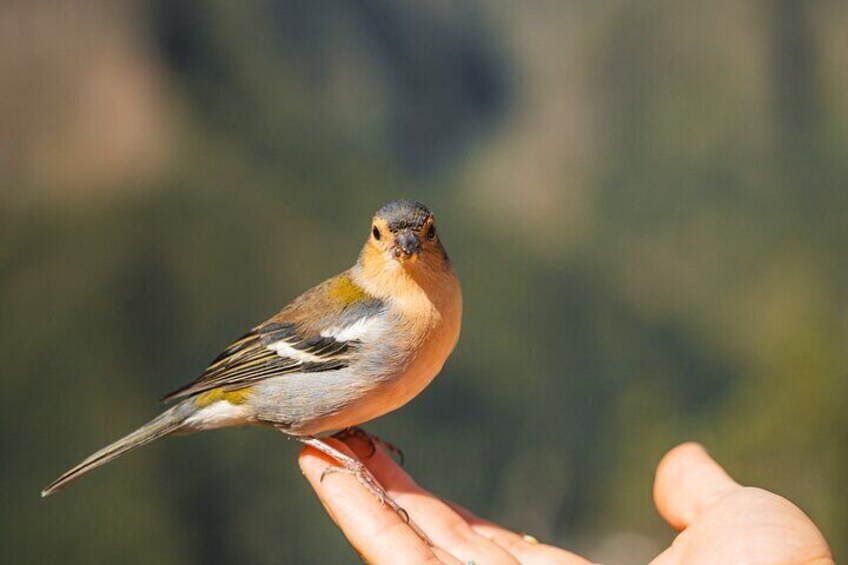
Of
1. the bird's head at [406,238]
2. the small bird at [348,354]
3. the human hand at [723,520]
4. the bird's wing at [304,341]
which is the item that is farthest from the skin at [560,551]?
the bird's head at [406,238]

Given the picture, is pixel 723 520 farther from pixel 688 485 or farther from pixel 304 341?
pixel 304 341

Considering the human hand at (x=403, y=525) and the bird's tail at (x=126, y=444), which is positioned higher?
the bird's tail at (x=126, y=444)

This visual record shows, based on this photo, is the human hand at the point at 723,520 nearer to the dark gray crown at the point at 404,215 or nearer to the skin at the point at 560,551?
the skin at the point at 560,551

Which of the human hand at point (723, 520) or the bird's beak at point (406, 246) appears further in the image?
the bird's beak at point (406, 246)

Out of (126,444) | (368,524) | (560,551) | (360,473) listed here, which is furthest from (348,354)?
(560,551)

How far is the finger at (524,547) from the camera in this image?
2.27 metres

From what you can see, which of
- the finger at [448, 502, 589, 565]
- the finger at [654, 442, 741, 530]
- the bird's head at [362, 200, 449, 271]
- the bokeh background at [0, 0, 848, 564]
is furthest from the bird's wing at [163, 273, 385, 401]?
the bokeh background at [0, 0, 848, 564]

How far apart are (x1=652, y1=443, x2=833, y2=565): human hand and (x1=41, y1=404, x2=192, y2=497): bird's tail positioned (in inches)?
53.8

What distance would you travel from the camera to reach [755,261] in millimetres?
4188

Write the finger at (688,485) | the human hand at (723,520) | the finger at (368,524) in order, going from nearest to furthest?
the human hand at (723,520) < the finger at (368,524) < the finger at (688,485)

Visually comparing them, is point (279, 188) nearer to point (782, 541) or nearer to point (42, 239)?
point (42, 239)

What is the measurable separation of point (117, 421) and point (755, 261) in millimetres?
3121

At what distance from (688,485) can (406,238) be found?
980 millimetres

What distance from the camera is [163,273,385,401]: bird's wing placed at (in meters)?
2.24
